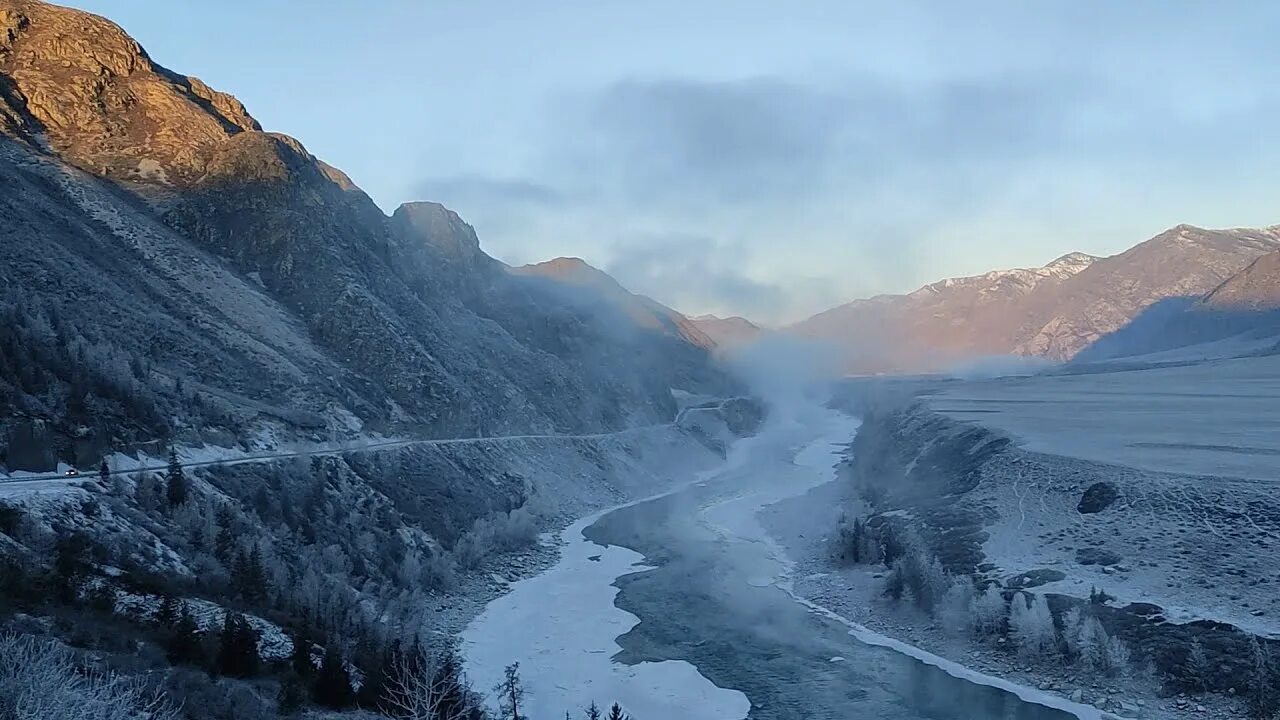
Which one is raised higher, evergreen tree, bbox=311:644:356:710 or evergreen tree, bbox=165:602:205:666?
evergreen tree, bbox=165:602:205:666

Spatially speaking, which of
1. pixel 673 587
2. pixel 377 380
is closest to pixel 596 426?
pixel 377 380

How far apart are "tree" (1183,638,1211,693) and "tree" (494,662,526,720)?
20.0 meters

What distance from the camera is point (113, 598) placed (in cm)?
1725

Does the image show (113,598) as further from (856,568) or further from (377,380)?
(377,380)

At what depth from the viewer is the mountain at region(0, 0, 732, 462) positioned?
3497 cm

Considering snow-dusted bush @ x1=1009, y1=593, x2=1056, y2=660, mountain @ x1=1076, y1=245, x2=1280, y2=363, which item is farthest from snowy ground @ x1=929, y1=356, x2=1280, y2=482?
mountain @ x1=1076, y1=245, x2=1280, y2=363

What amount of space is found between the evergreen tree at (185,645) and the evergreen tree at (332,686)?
2.47m

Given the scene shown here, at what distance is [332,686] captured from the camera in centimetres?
1767

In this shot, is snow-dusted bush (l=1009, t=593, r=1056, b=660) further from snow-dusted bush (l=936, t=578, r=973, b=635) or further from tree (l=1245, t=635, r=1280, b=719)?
tree (l=1245, t=635, r=1280, b=719)

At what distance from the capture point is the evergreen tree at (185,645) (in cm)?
1585

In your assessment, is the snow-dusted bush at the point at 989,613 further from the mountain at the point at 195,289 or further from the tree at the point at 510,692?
the mountain at the point at 195,289

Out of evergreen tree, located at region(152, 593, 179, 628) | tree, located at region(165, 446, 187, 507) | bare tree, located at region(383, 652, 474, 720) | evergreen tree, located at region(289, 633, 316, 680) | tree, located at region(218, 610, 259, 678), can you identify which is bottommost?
bare tree, located at region(383, 652, 474, 720)

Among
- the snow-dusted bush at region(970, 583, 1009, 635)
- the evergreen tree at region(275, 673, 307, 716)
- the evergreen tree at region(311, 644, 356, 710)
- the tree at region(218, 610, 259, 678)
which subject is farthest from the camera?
the snow-dusted bush at region(970, 583, 1009, 635)

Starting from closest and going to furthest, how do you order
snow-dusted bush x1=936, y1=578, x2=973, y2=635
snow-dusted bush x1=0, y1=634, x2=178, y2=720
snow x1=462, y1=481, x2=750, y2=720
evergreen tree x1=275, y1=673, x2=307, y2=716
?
snow-dusted bush x1=0, y1=634, x2=178, y2=720 → evergreen tree x1=275, y1=673, x2=307, y2=716 → snow x1=462, y1=481, x2=750, y2=720 → snow-dusted bush x1=936, y1=578, x2=973, y2=635
